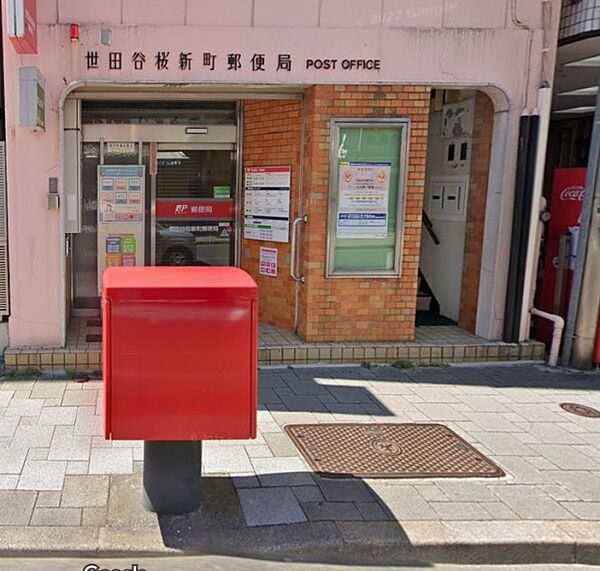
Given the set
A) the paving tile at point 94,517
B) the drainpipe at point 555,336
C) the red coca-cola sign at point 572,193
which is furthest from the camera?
the red coca-cola sign at point 572,193

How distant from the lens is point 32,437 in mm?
4383

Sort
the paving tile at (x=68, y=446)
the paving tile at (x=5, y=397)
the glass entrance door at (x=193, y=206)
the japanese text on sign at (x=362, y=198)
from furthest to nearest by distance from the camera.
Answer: the glass entrance door at (x=193, y=206), the japanese text on sign at (x=362, y=198), the paving tile at (x=5, y=397), the paving tile at (x=68, y=446)

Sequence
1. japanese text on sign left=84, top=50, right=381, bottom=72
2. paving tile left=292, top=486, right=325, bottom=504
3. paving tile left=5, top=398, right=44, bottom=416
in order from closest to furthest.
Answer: paving tile left=292, top=486, right=325, bottom=504 → paving tile left=5, top=398, right=44, bottom=416 → japanese text on sign left=84, top=50, right=381, bottom=72

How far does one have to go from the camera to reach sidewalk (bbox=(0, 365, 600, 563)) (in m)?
3.25

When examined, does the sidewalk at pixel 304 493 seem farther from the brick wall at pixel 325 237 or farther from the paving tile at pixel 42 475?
the brick wall at pixel 325 237

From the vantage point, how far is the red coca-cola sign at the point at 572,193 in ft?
22.1

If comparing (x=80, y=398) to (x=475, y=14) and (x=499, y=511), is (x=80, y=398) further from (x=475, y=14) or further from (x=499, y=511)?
(x=475, y=14)

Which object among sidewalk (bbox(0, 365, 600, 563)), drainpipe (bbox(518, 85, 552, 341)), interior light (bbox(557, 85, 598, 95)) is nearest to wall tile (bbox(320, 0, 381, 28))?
drainpipe (bbox(518, 85, 552, 341))

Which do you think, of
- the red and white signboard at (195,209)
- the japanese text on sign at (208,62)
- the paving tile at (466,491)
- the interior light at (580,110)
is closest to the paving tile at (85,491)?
the paving tile at (466,491)

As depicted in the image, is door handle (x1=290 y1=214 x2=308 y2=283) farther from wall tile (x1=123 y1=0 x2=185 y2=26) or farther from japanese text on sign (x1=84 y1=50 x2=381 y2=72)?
wall tile (x1=123 y1=0 x2=185 y2=26)

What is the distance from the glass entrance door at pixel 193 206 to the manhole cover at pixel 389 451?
3.35 meters

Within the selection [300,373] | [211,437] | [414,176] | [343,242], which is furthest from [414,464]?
[414,176]

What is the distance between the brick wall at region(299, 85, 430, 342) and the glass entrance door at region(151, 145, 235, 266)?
1.40m

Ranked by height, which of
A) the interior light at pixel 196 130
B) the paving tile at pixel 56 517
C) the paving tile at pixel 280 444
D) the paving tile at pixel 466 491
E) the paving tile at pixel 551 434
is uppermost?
the interior light at pixel 196 130
